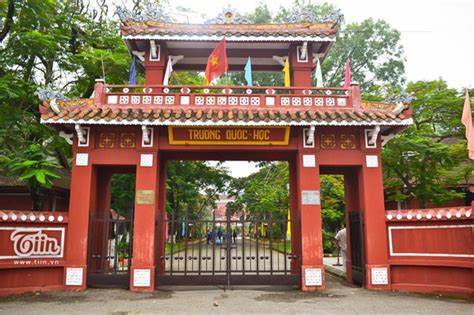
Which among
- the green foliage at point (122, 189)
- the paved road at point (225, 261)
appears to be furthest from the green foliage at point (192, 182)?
the paved road at point (225, 261)

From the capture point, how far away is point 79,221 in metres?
10.5

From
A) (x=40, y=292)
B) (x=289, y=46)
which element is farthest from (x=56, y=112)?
(x=289, y=46)

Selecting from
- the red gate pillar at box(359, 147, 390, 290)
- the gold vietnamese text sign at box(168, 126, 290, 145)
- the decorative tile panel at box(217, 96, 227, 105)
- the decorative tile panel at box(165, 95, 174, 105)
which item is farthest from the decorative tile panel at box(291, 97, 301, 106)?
the decorative tile panel at box(165, 95, 174, 105)

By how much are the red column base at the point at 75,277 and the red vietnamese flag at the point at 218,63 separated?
6492 mm

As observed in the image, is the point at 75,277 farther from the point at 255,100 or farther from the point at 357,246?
the point at 357,246

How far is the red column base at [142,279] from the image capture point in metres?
10.2

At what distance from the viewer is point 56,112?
10422 millimetres

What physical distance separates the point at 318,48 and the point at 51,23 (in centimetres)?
998

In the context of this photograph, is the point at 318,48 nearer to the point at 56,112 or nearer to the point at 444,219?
the point at 444,219

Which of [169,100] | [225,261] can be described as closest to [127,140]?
[169,100]

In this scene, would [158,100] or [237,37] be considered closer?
[158,100]

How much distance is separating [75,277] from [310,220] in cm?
648

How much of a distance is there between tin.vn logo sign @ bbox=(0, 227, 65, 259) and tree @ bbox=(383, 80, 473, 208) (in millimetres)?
11938

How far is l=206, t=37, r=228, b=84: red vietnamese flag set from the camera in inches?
456
